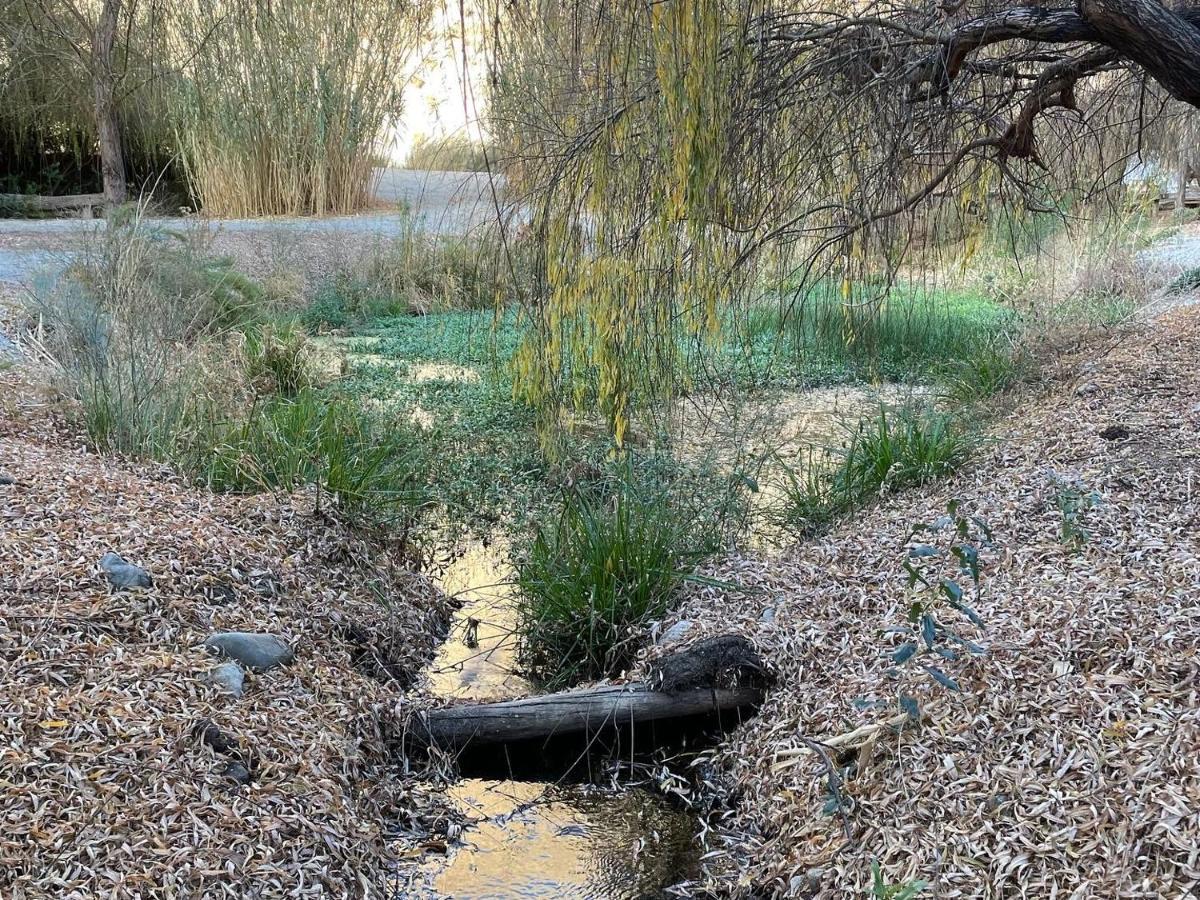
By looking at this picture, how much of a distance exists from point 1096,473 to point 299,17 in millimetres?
9609

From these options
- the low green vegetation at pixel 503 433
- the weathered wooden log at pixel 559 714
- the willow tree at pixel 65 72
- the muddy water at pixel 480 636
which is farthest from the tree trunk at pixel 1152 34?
the willow tree at pixel 65 72

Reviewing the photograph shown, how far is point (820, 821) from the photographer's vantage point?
8.96 feet

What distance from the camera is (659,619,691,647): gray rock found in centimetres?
362

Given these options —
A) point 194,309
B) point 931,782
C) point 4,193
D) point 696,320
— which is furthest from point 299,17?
point 931,782

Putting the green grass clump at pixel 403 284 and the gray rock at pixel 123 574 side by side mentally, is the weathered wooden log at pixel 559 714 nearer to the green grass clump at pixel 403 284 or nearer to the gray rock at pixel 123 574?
the gray rock at pixel 123 574

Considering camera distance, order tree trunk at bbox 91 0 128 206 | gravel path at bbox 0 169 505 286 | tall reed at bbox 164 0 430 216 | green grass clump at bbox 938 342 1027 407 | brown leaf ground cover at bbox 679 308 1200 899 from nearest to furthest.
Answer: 1. brown leaf ground cover at bbox 679 308 1200 899
2. green grass clump at bbox 938 342 1027 407
3. gravel path at bbox 0 169 505 286
4. tree trunk at bbox 91 0 128 206
5. tall reed at bbox 164 0 430 216

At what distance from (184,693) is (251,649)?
0.31 m

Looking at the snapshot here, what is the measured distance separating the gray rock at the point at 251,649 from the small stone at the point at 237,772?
44 centimetres

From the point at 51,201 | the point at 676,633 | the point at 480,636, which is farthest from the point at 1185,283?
the point at 51,201

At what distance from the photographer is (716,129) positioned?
3311 mm

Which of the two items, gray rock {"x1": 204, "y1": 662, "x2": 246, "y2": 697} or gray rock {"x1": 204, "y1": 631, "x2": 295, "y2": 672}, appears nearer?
gray rock {"x1": 204, "y1": 662, "x2": 246, "y2": 697}

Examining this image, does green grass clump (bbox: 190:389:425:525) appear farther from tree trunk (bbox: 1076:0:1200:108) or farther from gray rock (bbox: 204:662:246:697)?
tree trunk (bbox: 1076:0:1200:108)

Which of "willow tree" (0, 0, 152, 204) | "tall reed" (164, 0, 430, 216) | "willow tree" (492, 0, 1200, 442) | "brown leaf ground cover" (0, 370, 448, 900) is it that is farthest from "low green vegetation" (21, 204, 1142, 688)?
"willow tree" (0, 0, 152, 204)

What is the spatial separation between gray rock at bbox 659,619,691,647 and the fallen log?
0.75 ft
